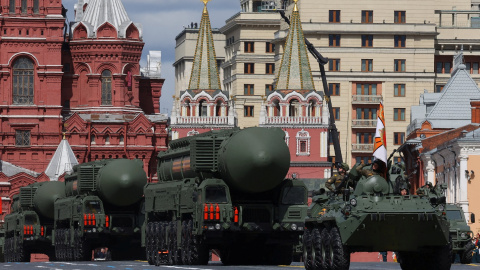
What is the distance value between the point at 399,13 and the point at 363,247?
107m

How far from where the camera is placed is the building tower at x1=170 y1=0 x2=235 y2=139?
12738 centimetres

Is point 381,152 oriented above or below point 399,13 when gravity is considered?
below

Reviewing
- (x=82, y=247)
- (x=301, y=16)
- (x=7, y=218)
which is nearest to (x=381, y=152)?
(x=82, y=247)

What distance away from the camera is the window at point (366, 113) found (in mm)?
140000

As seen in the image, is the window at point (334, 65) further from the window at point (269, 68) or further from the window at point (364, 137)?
the window at point (269, 68)

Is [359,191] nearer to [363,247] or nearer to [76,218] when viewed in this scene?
[363,247]

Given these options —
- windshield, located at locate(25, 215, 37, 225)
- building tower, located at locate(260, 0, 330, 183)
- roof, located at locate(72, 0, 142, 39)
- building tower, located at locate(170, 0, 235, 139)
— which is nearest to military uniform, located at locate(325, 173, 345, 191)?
windshield, located at locate(25, 215, 37, 225)

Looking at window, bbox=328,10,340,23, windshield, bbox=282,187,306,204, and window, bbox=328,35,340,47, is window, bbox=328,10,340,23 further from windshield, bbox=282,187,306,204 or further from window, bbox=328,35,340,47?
windshield, bbox=282,187,306,204

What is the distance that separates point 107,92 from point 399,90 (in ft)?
89.8

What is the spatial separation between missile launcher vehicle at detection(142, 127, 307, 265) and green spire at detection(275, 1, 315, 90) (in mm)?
77931

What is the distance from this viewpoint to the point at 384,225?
34.0 metres

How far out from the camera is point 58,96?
128500mm

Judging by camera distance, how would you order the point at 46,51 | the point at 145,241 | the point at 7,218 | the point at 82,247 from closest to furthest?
the point at 145,241 → the point at 82,247 → the point at 7,218 → the point at 46,51

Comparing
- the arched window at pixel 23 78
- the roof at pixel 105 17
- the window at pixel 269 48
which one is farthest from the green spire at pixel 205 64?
the window at pixel 269 48
